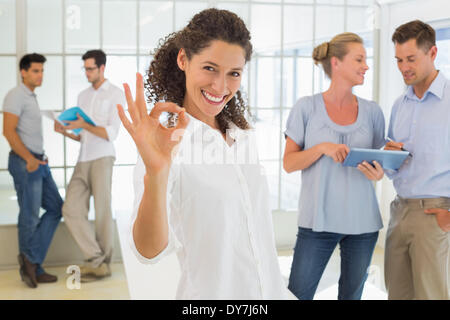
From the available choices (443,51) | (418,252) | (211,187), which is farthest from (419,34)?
(211,187)

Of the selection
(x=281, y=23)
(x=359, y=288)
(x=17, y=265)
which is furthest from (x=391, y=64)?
(x=17, y=265)

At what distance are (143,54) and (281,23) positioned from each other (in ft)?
3.20

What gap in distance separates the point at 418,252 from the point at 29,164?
7.29 feet

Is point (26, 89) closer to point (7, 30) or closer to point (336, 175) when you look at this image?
point (7, 30)

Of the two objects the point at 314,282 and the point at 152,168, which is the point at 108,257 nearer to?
the point at 314,282

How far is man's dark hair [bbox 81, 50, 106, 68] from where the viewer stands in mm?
3279

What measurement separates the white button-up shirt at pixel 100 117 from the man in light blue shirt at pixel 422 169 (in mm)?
1838

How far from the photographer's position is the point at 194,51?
3.23 ft

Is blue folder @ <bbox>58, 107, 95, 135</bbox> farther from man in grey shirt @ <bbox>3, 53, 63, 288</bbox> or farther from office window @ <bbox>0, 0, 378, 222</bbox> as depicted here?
office window @ <bbox>0, 0, 378, 222</bbox>

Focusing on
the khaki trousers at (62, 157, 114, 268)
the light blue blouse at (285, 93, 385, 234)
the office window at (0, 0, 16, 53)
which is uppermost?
the office window at (0, 0, 16, 53)

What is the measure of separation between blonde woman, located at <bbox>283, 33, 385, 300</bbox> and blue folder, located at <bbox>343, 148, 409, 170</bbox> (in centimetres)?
8

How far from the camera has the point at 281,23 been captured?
12.5 feet

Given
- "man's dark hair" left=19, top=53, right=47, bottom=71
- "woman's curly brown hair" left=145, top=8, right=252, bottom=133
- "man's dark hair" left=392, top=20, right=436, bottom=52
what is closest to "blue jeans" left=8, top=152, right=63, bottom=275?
"man's dark hair" left=19, top=53, right=47, bottom=71

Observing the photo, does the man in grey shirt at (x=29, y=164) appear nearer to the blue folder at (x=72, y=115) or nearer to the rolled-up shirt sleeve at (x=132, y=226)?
the blue folder at (x=72, y=115)
